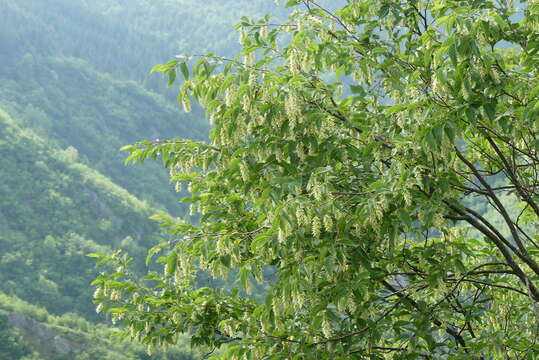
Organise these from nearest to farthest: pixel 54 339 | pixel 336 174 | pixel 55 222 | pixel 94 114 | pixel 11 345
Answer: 1. pixel 336 174
2. pixel 11 345
3. pixel 54 339
4. pixel 55 222
5. pixel 94 114

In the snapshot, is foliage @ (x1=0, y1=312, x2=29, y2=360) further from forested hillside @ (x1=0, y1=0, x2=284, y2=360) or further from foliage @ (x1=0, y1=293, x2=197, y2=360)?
forested hillside @ (x1=0, y1=0, x2=284, y2=360)

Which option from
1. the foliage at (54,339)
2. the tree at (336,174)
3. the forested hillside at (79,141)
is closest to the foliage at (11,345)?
the foliage at (54,339)

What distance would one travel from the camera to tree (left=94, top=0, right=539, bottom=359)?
4.23 meters

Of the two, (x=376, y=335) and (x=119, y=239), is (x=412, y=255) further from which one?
(x=119, y=239)

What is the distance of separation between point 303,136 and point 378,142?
55 cm

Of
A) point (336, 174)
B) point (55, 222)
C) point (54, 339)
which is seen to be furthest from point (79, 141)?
point (336, 174)

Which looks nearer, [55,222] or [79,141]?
[55,222]

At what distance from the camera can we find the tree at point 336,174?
13.9 feet

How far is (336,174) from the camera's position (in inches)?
192

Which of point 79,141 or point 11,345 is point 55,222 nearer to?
point 79,141

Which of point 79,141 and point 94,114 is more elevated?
point 94,114

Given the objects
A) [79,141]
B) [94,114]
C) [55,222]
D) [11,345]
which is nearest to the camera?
[11,345]

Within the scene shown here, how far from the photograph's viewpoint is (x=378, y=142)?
4.73 metres

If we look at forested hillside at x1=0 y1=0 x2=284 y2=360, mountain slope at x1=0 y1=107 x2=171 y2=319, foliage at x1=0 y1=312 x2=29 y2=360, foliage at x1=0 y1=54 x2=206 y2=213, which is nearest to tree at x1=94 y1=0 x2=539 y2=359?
foliage at x1=0 y1=312 x2=29 y2=360
